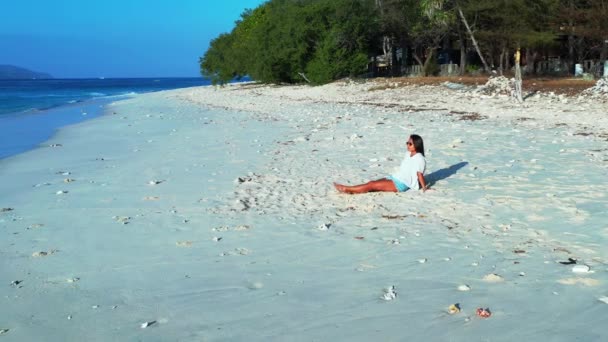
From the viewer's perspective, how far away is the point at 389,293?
4.03m

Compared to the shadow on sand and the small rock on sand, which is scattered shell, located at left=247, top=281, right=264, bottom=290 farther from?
the shadow on sand

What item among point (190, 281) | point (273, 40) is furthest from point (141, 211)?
point (273, 40)

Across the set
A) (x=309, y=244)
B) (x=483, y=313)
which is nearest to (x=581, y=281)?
(x=483, y=313)

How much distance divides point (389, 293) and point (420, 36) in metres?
32.7

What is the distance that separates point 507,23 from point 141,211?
27.5 meters

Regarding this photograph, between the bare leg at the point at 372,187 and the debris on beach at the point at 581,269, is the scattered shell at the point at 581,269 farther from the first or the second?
the bare leg at the point at 372,187

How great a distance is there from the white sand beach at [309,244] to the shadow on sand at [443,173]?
2.8 inches

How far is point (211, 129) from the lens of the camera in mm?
15609

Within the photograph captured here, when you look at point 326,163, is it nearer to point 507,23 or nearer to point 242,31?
point 507,23

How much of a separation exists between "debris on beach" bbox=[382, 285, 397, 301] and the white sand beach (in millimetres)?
15

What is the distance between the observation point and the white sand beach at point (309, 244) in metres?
3.63

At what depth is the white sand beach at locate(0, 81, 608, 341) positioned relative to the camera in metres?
3.63

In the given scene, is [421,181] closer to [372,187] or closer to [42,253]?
[372,187]

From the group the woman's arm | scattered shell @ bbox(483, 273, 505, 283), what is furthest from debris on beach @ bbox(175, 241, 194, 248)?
the woman's arm
